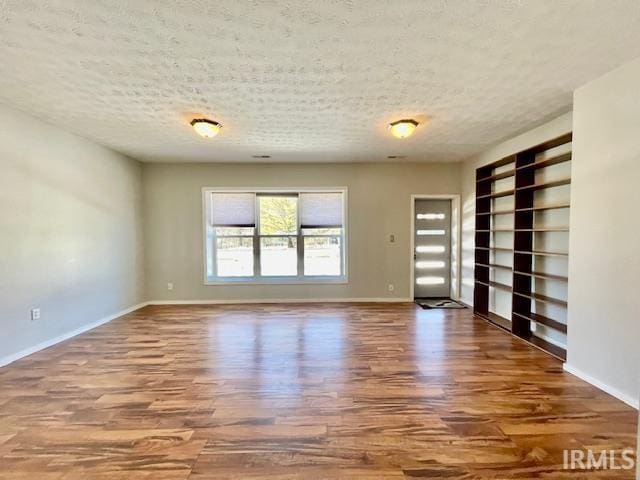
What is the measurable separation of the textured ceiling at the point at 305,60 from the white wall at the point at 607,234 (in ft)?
0.93

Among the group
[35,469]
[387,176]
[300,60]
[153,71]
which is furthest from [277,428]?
[387,176]

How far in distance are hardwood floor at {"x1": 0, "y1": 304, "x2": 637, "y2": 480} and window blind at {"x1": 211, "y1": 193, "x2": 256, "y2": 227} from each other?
8.29ft

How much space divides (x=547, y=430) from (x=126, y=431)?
2.76 meters

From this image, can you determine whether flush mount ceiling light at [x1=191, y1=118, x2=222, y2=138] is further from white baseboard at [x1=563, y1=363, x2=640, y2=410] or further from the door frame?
white baseboard at [x1=563, y1=363, x2=640, y2=410]

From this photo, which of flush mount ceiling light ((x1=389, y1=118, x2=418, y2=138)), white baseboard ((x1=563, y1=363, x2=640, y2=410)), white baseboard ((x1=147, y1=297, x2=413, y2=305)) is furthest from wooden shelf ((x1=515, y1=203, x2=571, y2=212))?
white baseboard ((x1=147, y1=297, x2=413, y2=305))

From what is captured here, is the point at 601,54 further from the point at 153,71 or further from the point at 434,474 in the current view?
the point at 153,71

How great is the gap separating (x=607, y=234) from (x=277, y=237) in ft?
15.1

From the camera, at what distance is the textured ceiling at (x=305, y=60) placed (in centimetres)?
176

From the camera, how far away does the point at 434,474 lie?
1641 mm

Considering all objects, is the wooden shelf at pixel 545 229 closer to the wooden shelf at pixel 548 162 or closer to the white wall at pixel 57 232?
the wooden shelf at pixel 548 162

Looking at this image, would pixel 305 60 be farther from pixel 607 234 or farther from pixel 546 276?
pixel 546 276

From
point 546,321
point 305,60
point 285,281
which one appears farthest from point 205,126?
point 546,321

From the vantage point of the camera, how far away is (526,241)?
3754mm

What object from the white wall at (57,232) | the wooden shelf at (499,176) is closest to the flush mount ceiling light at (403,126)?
the wooden shelf at (499,176)
